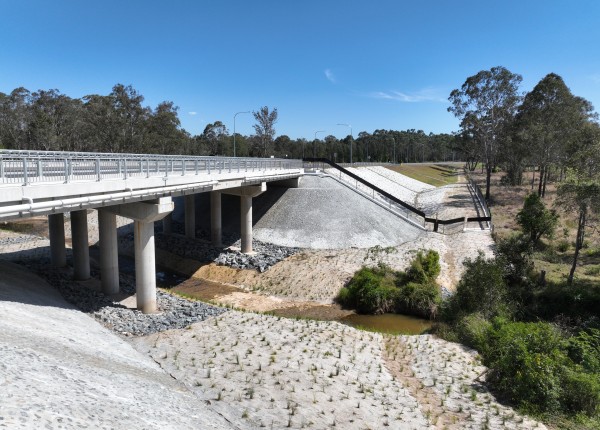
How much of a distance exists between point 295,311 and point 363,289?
4.34 metres

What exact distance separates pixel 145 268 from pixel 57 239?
10.1 meters

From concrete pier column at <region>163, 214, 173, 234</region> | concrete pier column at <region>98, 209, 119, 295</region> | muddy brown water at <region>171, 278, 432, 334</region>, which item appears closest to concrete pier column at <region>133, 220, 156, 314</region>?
concrete pier column at <region>98, 209, 119, 295</region>

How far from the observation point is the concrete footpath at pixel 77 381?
7.53 metres

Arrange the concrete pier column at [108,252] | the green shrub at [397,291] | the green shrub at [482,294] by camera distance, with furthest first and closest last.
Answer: the green shrub at [397,291] < the concrete pier column at [108,252] < the green shrub at [482,294]

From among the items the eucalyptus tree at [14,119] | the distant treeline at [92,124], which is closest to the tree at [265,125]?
the distant treeline at [92,124]

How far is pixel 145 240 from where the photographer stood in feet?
63.9

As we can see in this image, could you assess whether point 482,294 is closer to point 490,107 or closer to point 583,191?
point 583,191

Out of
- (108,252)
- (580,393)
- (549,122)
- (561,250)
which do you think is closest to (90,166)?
(108,252)

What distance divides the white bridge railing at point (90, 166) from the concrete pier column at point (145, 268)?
8.85 feet

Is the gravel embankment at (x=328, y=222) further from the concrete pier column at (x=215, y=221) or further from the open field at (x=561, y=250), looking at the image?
the open field at (x=561, y=250)

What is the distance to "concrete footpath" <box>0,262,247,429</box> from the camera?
297 inches

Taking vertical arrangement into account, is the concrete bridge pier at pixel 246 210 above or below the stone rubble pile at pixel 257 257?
above

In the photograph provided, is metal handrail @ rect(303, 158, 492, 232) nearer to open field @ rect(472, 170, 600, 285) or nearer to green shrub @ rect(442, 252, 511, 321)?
open field @ rect(472, 170, 600, 285)

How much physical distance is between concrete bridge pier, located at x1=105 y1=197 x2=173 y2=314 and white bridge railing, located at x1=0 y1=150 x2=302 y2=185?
1.52 metres
